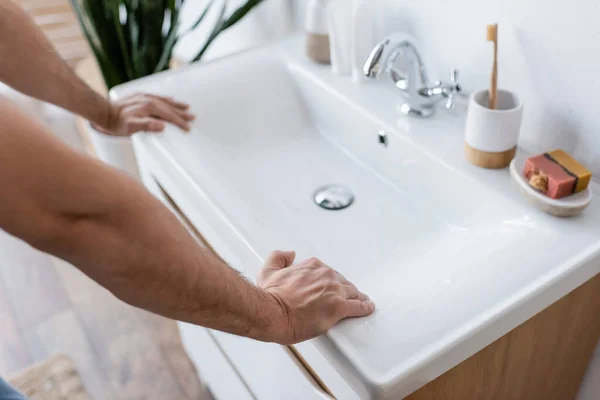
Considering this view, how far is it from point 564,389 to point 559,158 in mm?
422

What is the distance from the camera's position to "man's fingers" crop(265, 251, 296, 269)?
2.27 ft

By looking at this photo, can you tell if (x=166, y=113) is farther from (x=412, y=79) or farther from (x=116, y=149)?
(x=116, y=149)

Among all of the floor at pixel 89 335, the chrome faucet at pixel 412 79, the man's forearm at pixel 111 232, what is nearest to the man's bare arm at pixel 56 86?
the chrome faucet at pixel 412 79

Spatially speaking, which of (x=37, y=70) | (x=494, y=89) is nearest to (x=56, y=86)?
(x=37, y=70)

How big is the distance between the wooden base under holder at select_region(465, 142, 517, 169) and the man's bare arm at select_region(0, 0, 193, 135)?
494mm

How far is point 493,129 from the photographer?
0.76 meters

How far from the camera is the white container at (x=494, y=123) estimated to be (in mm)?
747

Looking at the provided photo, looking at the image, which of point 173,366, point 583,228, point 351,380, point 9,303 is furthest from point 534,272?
point 9,303

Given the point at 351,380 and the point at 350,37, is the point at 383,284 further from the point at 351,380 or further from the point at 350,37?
the point at 350,37

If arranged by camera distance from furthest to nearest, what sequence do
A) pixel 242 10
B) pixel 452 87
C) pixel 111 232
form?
pixel 242 10, pixel 452 87, pixel 111 232

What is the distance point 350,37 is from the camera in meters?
1.00

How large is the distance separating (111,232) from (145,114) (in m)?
0.55

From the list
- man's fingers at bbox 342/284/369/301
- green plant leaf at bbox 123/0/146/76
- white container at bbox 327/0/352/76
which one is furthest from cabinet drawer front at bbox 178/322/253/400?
green plant leaf at bbox 123/0/146/76

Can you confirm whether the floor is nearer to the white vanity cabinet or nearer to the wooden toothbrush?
the white vanity cabinet
